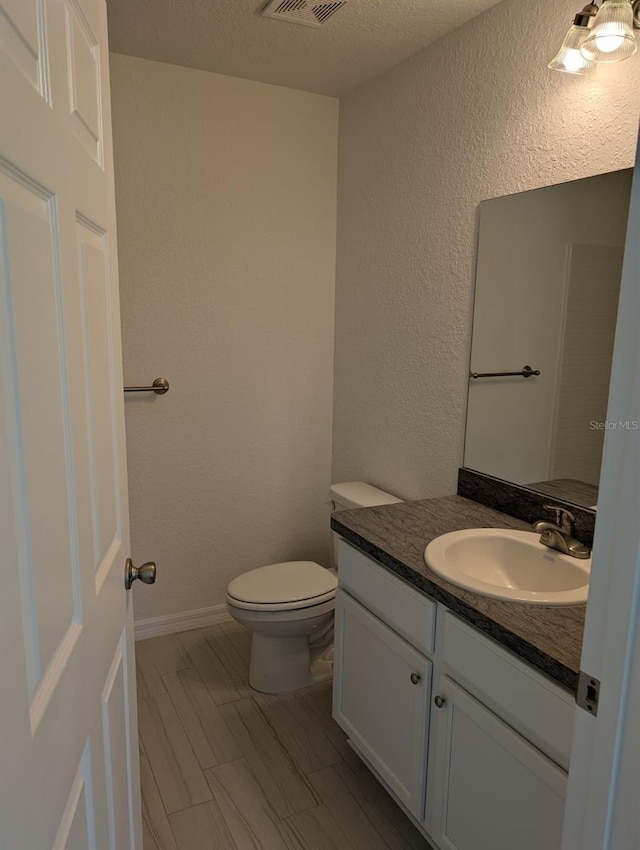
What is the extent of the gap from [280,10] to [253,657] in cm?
227

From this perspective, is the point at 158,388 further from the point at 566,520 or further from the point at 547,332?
the point at 566,520

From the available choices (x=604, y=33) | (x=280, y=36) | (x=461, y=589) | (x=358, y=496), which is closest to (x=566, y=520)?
(x=461, y=589)

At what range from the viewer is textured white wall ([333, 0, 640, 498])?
172cm

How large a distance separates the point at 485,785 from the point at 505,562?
0.57m

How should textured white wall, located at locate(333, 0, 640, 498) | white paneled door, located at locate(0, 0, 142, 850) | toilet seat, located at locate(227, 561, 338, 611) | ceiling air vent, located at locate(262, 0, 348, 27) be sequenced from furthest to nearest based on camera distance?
1. toilet seat, located at locate(227, 561, 338, 611)
2. ceiling air vent, located at locate(262, 0, 348, 27)
3. textured white wall, located at locate(333, 0, 640, 498)
4. white paneled door, located at locate(0, 0, 142, 850)

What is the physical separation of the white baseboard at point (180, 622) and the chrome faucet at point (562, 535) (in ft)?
5.60

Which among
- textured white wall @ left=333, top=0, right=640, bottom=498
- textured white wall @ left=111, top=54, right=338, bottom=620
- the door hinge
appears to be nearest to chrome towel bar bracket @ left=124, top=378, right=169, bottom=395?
textured white wall @ left=111, top=54, right=338, bottom=620

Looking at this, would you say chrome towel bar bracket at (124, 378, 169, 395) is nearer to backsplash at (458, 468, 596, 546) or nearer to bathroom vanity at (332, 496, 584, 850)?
bathroom vanity at (332, 496, 584, 850)

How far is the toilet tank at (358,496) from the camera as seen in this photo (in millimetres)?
2490

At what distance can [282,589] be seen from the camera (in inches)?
92.4

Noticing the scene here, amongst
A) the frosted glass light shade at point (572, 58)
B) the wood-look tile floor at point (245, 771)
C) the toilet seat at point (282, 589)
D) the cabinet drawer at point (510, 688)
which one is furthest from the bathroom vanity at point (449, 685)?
the frosted glass light shade at point (572, 58)

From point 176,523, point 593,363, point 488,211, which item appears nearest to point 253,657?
point 176,523

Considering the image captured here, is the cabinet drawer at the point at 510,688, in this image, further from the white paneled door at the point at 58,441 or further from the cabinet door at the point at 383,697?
the white paneled door at the point at 58,441

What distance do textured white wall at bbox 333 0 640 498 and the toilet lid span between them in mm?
479
